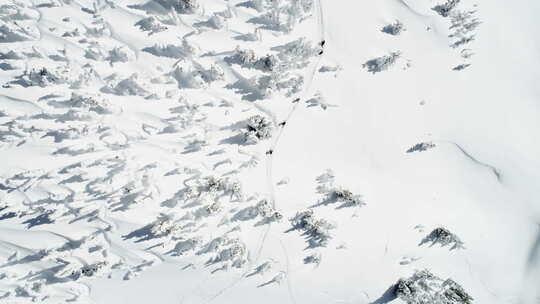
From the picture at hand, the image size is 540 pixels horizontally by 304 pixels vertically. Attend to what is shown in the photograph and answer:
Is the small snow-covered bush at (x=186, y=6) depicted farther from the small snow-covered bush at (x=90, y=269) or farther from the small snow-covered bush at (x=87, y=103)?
the small snow-covered bush at (x=90, y=269)

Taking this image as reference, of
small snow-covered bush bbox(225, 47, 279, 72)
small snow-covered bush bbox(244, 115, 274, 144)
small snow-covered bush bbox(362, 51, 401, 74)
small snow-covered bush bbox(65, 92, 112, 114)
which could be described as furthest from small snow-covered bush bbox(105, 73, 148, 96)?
small snow-covered bush bbox(362, 51, 401, 74)

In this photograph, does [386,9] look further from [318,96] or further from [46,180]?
[46,180]

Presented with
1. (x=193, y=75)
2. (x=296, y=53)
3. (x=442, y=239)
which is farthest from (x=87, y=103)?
(x=442, y=239)

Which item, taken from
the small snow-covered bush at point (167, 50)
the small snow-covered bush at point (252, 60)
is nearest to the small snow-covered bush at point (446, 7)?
the small snow-covered bush at point (252, 60)

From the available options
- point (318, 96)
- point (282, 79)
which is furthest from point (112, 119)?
point (318, 96)

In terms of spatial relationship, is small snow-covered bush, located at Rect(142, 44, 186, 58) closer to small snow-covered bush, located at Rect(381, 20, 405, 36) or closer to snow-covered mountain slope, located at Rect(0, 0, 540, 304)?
snow-covered mountain slope, located at Rect(0, 0, 540, 304)
